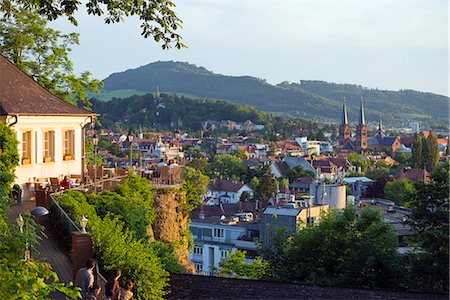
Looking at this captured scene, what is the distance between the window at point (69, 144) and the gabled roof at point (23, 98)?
565mm

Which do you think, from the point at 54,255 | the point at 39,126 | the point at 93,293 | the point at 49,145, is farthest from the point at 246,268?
the point at 93,293

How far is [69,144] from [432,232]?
31.5 ft

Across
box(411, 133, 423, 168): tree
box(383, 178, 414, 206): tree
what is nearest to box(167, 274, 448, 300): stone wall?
box(383, 178, 414, 206): tree

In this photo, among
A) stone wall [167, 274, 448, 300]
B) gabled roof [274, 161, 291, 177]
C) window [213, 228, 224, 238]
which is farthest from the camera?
gabled roof [274, 161, 291, 177]

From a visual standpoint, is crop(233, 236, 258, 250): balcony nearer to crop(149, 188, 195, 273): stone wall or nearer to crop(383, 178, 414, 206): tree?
crop(149, 188, 195, 273): stone wall

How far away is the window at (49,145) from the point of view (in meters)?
18.9

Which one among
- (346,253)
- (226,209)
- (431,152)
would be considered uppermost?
(431,152)

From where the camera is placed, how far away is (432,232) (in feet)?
70.1

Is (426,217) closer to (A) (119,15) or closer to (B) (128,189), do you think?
(B) (128,189)

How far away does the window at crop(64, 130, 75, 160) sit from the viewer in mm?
19844

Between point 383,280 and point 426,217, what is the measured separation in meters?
2.97

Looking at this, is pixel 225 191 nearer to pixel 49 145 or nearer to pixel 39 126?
pixel 49 145

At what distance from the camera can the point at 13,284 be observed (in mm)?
6414

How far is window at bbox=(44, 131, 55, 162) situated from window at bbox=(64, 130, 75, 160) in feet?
2.21
